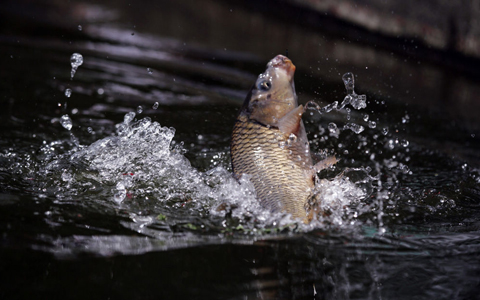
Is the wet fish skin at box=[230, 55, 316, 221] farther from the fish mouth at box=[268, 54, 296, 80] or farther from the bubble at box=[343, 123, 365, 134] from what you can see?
the bubble at box=[343, 123, 365, 134]

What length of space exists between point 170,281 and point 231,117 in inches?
107

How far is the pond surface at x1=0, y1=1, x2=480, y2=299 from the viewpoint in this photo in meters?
1.99

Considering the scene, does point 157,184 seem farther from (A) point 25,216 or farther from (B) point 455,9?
(B) point 455,9

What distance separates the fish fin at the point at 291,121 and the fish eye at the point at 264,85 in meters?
0.19

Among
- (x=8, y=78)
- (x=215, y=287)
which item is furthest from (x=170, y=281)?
(x=8, y=78)

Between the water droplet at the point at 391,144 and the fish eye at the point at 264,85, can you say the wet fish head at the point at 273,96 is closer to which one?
the fish eye at the point at 264,85

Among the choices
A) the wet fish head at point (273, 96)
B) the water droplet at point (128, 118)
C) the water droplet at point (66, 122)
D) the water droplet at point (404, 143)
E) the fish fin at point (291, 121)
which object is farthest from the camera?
the water droplet at point (404, 143)

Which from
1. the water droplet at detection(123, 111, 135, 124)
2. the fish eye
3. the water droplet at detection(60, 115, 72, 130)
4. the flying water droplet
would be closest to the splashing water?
the water droplet at detection(60, 115, 72, 130)

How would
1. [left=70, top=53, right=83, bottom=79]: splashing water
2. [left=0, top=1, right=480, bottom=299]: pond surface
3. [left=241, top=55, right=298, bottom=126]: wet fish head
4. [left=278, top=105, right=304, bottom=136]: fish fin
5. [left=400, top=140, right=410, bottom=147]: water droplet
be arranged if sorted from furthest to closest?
[left=70, top=53, right=83, bottom=79]: splashing water < [left=400, top=140, right=410, bottom=147]: water droplet < [left=241, top=55, right=298, bottom=126]: wet fish head < [left=278, top=105, right=304, bottom=136]: fish fin < [left=0, top=1, right=480, bottom=299]: pond surface

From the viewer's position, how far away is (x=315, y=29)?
343 inches

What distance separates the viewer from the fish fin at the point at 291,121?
222 cm

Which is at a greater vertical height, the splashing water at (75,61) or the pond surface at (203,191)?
the splashing water at (75,61)

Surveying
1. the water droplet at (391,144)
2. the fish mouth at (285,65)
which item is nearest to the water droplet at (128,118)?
the fish mouth at (285,65)

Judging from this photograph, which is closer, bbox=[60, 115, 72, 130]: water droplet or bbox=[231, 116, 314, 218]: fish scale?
bbox=[231, 116, 314, 218]: fish scale
